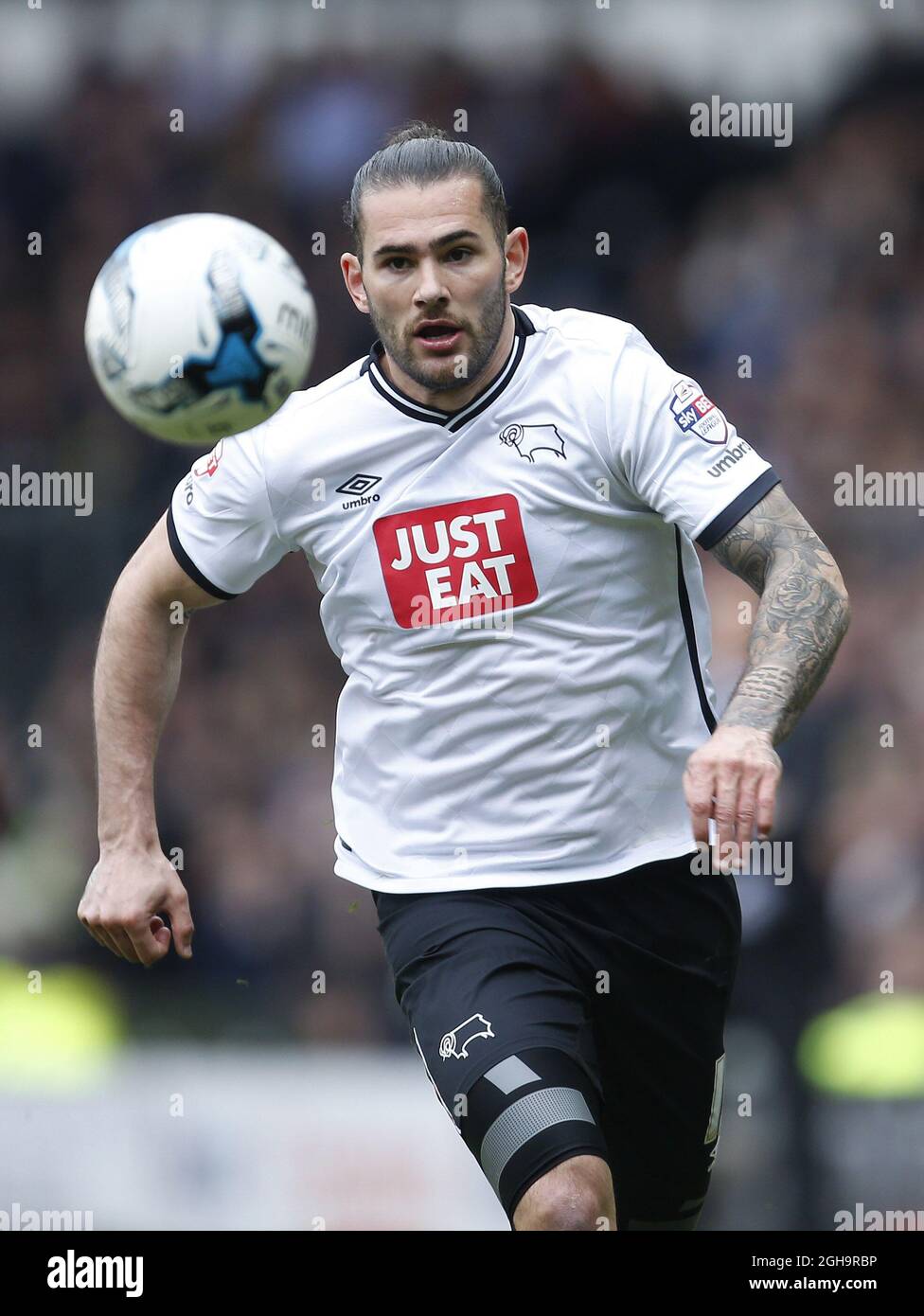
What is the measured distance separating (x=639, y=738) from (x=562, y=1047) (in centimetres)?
81

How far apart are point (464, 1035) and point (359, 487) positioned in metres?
1.31

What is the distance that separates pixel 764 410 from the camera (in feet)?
30.5

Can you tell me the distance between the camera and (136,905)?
4.51 metres

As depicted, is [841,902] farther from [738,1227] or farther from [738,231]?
[738,231]

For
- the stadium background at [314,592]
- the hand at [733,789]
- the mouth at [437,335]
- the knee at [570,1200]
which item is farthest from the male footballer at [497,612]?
the stadium background at [314,592]

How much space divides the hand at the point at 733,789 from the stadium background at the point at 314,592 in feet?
12.4

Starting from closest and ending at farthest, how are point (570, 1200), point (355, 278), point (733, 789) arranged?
point (733, 789), point (570, 1200), point (355, 278)

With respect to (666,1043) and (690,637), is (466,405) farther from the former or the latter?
(666,1043)

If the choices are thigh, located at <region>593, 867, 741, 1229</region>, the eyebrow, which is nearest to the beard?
the eyebrow

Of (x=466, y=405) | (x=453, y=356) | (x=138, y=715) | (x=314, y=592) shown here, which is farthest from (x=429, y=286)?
(x=314, y=592)

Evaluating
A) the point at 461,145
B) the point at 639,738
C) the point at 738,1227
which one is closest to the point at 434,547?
the point at 639,738

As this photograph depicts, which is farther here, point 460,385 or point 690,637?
point 690,637

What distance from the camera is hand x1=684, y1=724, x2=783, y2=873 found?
3.60 meters

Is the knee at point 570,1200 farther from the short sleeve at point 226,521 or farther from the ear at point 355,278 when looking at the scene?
the ear at point 355,278
